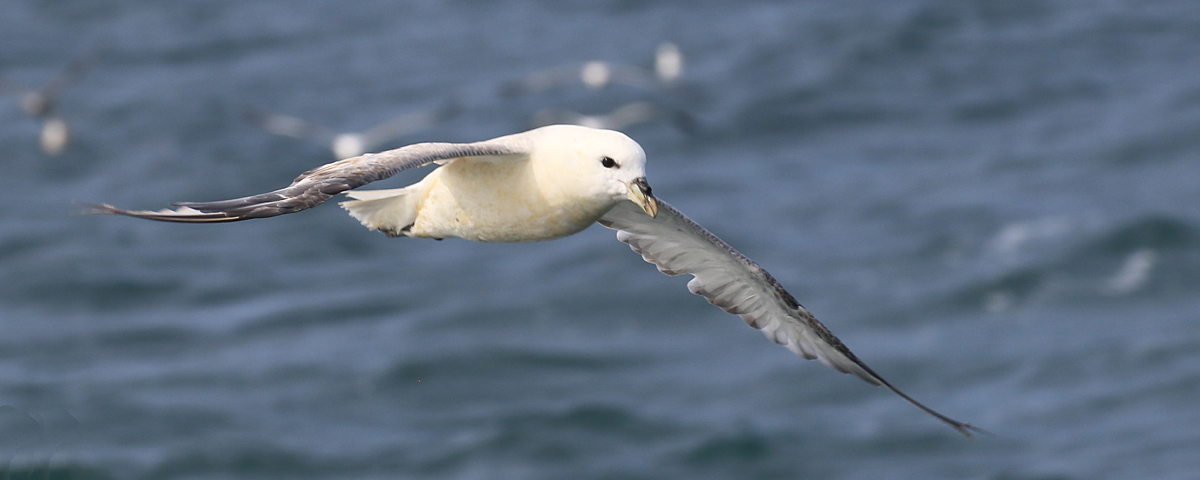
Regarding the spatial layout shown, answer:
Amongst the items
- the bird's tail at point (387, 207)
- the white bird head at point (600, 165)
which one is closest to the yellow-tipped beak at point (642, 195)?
the white bird head at point (600, 165)

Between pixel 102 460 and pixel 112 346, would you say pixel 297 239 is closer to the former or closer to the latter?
pixel 112 346

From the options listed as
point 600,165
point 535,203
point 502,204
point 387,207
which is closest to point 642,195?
point 600,165

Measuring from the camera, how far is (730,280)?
11.8m

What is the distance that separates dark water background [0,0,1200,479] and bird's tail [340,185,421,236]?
18706 millimetres

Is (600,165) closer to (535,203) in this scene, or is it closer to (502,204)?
(535,203)

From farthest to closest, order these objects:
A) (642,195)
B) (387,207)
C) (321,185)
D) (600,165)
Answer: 1. (387,207)
2. (600,165)
3. (642,195)
4. (321,185)

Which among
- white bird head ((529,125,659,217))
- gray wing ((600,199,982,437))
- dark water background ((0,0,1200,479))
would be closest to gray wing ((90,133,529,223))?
white bird head ((529,125,659,217))

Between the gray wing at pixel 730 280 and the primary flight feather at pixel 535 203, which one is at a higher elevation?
the gray wing at pixel 730 280

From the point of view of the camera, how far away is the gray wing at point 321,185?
24.2ft

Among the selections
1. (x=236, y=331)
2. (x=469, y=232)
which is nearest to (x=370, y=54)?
(x=236, y=331)

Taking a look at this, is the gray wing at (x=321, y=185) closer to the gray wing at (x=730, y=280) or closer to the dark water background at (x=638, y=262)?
the gray wing at (x=730, y=280)

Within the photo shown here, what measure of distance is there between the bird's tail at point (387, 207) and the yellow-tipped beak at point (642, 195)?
7.19 ft

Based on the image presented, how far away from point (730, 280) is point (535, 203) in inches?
118

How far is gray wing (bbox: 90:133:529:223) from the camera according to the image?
7391 millimetres
